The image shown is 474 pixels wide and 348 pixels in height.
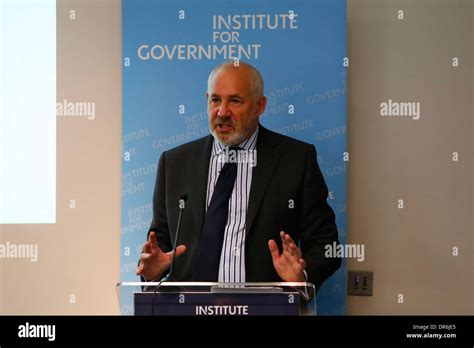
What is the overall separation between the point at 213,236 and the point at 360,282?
0.86 meters

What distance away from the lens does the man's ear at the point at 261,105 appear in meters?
3.22

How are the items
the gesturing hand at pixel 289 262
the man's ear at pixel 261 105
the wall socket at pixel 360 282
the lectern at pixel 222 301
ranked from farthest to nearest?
the wall socket at pixel 360 282 → the man's ear at pixel 261 105 → the gesturing hand at pixel 289 262 → the lectern at pixel 222 301

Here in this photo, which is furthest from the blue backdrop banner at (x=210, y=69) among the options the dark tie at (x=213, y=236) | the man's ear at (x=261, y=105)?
the dark tie at (x=213, y=236)

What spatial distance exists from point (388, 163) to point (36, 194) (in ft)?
6.47

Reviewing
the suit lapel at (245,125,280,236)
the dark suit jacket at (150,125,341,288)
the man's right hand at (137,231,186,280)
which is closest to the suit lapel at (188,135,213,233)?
the dark suit jacket at (150,125,341,288)

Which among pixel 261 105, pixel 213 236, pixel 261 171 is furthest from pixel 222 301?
pixel 261 105

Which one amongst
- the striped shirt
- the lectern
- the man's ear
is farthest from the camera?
the man's ear

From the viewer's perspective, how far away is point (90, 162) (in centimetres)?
345

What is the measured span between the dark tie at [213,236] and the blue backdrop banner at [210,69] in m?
0.37

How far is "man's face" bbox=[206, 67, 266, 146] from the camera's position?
124 inches

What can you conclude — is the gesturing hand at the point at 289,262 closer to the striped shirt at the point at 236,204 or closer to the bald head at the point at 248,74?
the striped shirt at the point at 236,204

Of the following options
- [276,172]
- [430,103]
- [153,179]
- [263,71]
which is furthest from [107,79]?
[430,103]

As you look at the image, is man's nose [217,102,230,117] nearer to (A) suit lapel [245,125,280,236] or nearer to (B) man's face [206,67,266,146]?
(B) man's face [206,67,266,146]

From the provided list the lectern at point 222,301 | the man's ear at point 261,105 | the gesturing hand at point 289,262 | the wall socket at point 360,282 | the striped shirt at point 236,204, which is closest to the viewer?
the lectern at point 222,301
